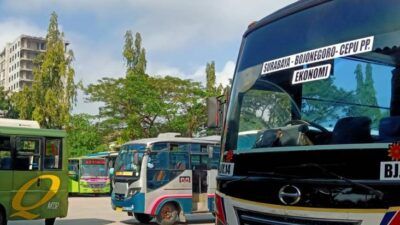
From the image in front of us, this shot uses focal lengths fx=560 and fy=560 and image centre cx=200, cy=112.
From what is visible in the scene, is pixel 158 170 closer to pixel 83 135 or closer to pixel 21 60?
pixel 83 135

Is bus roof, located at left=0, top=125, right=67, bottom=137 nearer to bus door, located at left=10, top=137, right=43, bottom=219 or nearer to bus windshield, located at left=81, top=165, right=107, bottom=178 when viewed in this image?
bus door, located at left=10, top=137, right=43, bottom=219

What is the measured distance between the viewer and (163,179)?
14688 mm

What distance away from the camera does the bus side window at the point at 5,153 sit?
12.2 meters

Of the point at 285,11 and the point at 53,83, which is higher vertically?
the point at 53,83

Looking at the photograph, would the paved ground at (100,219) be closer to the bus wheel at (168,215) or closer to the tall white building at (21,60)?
the bus wheel at (168,215)

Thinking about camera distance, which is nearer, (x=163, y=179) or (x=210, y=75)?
(x=163, y=179)

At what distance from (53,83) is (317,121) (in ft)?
110

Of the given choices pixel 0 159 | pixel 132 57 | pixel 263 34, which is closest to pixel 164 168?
pixel 0 159

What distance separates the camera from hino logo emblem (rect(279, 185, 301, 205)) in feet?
11.6

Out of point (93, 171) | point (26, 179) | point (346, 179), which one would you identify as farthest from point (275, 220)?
point (93, 171)

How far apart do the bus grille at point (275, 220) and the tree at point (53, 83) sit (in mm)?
32826

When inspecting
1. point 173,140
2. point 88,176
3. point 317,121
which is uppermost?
point 173,140

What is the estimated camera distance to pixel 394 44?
3529 mm

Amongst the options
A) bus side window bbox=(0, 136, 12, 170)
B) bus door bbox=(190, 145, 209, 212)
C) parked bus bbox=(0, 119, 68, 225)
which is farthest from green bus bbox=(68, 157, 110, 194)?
bus side window bbox=(0, 136, 12, 170)
